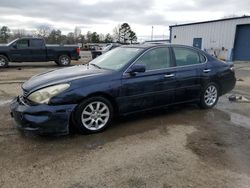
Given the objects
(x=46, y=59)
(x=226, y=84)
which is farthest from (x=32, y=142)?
(x=46, y=59)

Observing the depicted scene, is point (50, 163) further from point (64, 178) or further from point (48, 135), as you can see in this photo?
point (48, 135)

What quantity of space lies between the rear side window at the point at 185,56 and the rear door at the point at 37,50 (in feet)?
41.2

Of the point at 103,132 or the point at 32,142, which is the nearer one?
the point at 32,142

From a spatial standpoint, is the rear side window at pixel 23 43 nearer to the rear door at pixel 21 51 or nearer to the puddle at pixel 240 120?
the rear door at pixel 21 51

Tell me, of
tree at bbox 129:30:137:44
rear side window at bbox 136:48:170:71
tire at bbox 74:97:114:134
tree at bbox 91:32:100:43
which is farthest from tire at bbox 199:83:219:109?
tree at bbox 129:30:137:44

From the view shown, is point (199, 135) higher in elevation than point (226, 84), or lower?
lower

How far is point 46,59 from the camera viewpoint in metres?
17.1

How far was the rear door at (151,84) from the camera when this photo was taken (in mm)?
5008

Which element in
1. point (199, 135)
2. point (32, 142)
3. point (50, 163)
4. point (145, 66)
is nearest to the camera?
point (50, 163)

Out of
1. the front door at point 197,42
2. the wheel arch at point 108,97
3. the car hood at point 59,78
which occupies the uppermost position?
the front door at point 197,42

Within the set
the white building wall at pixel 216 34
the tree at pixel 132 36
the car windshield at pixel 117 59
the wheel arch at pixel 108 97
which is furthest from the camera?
the tree at pixel 132 36

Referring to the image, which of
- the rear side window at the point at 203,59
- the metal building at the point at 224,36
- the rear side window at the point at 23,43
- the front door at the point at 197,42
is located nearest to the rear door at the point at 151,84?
the rear side window at the point at 203,59

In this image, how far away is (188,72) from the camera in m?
5.88

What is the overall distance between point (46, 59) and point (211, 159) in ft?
48.7
